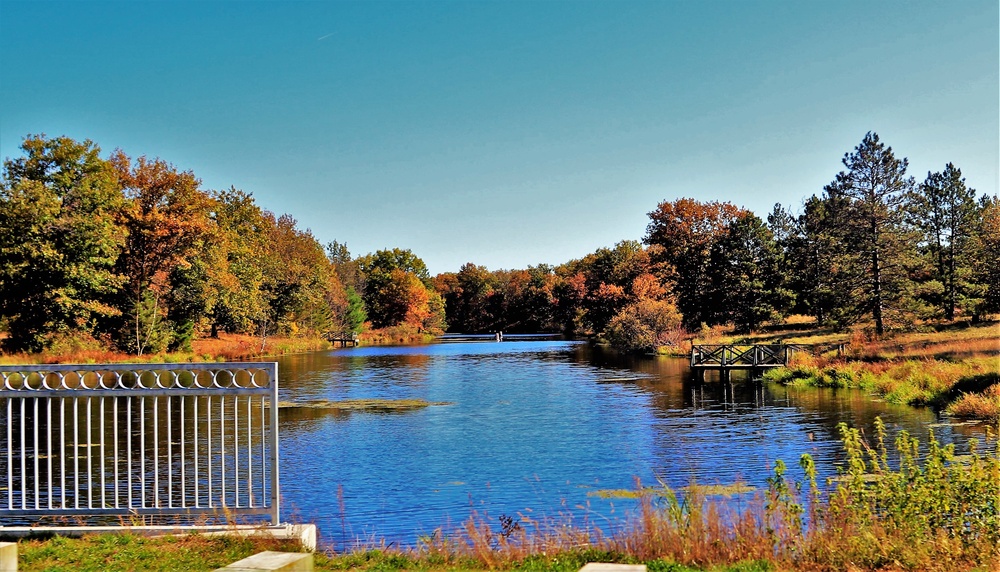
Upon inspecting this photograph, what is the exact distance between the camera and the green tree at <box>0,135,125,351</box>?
128 ft

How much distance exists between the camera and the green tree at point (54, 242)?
39000 mm

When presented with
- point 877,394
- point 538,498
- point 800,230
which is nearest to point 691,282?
point 800,230

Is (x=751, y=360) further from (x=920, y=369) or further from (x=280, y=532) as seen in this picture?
(x=280, y=532)

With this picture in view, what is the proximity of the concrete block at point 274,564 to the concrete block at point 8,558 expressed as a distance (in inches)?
65.6

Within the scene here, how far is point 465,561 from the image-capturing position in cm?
738

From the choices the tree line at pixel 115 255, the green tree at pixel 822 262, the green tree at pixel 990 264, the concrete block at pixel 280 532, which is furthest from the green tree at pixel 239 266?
the green tree at pixel 990 264

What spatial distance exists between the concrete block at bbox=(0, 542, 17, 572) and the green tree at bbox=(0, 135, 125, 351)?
38.2 m

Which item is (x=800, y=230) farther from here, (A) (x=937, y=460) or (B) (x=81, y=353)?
(A) (x=937, y=460)

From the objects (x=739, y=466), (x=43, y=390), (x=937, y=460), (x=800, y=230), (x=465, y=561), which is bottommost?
(x=739, y=466)

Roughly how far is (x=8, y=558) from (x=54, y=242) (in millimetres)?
39758

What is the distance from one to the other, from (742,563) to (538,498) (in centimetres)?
758

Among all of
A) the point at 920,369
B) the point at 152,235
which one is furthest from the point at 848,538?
the point at 152,235

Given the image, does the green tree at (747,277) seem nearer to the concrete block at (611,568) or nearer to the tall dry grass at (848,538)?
the tall dry grass at (848,538)

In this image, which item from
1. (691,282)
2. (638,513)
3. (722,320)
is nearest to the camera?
(638,513)
